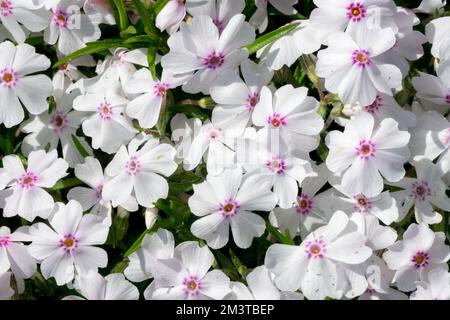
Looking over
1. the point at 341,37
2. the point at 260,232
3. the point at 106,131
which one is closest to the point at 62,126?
the point at 106,131

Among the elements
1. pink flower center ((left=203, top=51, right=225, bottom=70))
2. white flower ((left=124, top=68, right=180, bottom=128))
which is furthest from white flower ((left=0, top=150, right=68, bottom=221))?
pink flower center ((left=203, top=51, right=225, bottom=70))

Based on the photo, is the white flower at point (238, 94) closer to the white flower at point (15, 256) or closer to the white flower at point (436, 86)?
the white flower at point (436, 86)

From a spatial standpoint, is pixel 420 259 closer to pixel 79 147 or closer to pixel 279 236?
pixel 279 236

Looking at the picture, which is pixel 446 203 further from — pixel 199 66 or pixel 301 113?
pixel 199 66

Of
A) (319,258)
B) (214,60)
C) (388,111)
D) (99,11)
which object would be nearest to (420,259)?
(319,258)

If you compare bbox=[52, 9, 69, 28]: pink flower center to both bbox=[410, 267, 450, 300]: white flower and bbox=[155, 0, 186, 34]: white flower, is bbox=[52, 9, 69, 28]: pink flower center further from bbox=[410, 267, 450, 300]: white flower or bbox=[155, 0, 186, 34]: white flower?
bbox=[410, 267, 450, 300]: white flower
